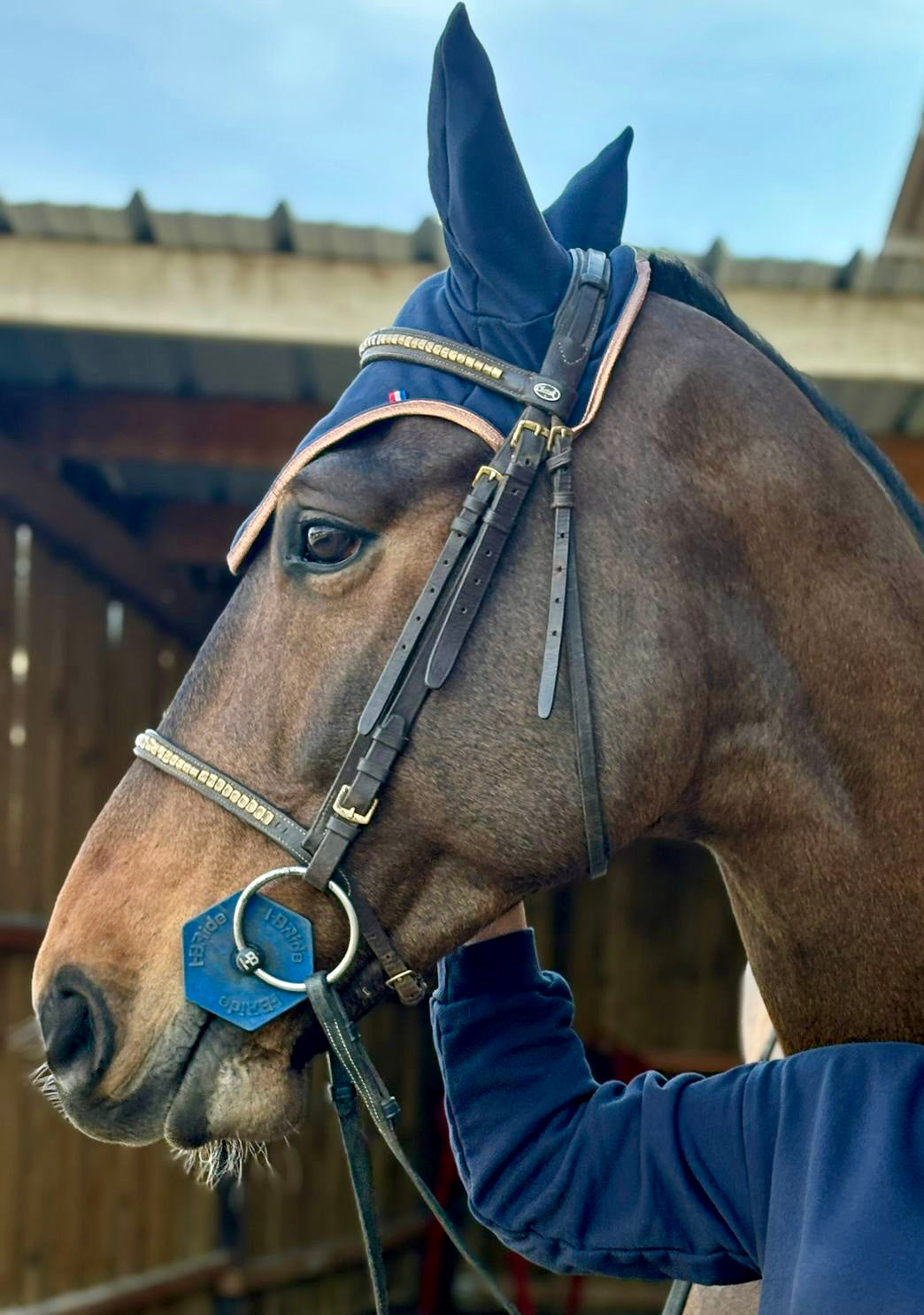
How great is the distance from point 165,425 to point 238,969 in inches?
108

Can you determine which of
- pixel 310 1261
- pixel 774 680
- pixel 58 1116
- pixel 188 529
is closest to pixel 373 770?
pixel 774 680

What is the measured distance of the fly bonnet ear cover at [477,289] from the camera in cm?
137

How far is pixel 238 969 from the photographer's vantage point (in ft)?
4.42

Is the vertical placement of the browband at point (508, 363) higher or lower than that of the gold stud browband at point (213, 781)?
higher

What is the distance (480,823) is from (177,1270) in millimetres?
4358

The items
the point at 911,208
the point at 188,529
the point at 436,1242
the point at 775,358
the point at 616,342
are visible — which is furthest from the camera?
the point at 911,208

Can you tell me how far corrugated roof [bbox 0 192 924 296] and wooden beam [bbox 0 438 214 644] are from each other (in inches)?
42.4

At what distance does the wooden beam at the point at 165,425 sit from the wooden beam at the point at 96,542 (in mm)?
136

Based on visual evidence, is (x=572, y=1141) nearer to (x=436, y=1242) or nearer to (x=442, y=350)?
(x=442, y=350)

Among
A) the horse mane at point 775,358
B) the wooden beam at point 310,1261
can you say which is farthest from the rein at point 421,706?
the wooden beam at point 310,1261

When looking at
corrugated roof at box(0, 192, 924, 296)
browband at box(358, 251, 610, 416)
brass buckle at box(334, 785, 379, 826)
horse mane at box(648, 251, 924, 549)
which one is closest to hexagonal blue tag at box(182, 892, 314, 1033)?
brass buckle at box(334, 785, 379, 826)

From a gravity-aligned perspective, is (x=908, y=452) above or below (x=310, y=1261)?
above

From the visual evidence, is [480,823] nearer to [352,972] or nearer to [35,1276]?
[352,972]

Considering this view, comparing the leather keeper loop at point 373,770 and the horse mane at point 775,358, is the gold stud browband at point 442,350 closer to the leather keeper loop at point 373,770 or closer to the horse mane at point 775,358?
the horse mane at point 775,358
